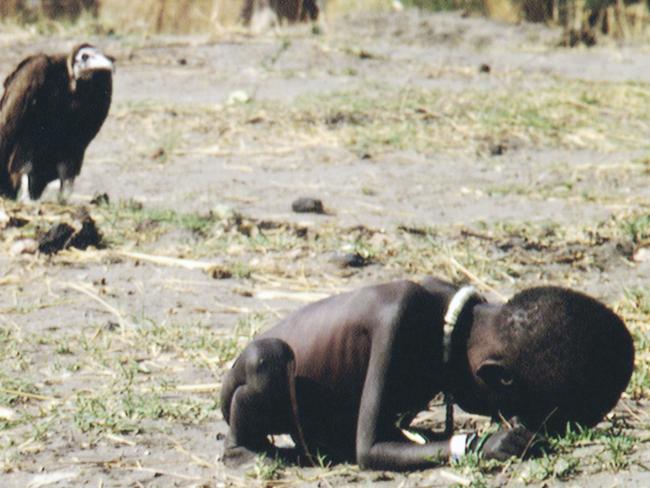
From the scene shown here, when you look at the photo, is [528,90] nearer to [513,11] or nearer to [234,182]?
[234,182]

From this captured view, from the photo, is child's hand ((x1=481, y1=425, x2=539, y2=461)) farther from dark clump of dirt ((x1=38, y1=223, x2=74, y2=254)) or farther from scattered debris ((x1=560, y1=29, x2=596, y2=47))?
scattered debris ((x1=560, y1=29, x2=596, y2=47))

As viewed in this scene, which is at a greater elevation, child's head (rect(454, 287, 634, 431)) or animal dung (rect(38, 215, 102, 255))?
child's head (rect(454, 287, 634, 431))

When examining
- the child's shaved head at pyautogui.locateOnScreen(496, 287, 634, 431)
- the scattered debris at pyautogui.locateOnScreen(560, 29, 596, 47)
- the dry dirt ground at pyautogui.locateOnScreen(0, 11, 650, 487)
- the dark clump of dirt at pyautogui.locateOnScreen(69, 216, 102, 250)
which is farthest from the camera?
the scattered debris at pyautogui.locateOnScreen(560, 29, 596, 47)

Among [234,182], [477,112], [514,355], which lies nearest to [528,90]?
[477,112]

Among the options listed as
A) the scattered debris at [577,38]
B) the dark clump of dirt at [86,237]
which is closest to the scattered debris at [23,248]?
the dark clump of dirt at [86,237]

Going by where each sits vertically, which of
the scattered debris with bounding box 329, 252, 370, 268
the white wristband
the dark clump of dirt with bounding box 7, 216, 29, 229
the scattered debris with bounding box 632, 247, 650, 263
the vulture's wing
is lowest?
the scattered debris with bounding box 632, 247, 650, 263

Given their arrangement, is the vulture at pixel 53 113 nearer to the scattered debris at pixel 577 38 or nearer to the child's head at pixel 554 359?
the child's head at pixel 554 359

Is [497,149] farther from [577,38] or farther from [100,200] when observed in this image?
[577,38]

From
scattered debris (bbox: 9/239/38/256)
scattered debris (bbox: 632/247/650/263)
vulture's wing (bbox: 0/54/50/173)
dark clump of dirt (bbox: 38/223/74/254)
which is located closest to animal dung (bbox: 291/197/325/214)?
dark clump of dirt (bbox: 38/223/74/254)

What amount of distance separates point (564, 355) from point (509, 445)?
0.28 m

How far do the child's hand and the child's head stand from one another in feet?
0.32

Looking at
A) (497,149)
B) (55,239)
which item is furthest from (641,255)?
(497,149)

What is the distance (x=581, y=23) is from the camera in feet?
55.5

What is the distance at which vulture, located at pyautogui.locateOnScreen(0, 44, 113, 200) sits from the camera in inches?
337
